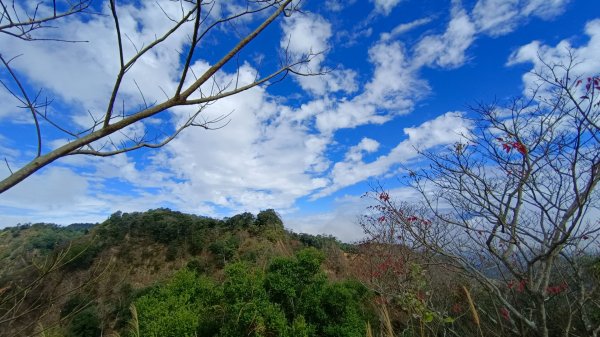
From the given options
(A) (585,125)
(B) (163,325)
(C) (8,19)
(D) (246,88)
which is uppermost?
(A) (585,125)

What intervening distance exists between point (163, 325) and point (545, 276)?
8.84 m

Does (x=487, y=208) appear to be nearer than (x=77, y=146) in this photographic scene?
No

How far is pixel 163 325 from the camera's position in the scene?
9.27m

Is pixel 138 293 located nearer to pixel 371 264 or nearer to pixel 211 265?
pixel 211 265

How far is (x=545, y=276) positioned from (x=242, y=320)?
23.2 ft

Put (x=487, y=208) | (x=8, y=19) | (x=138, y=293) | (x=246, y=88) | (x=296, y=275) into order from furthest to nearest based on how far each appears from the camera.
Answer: (x=138, y=293) → (x=296, y=275) → (x=487, y=208) → (x=246, y=88) → (x=8, y=19)

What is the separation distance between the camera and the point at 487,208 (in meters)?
5.04

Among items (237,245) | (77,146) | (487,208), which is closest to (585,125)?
(487,208)

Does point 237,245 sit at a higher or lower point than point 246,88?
higher

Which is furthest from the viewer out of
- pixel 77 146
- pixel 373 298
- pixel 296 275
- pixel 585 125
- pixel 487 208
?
pixel 373 298

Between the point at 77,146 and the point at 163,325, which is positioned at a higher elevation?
the point at 77,146

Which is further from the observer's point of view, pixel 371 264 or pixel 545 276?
pixel 371 264

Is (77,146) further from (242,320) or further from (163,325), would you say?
(163,325)

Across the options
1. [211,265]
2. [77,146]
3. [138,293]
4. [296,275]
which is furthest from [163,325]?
[211,265]
